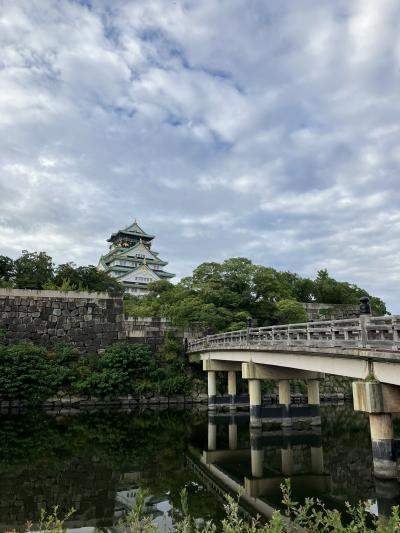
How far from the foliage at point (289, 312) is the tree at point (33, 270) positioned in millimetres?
24946

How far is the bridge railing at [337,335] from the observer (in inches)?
434

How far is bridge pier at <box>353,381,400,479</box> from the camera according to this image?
452 inches

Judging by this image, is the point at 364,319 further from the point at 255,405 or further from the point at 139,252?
the point at 139,252

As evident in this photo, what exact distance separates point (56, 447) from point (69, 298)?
1979 cm

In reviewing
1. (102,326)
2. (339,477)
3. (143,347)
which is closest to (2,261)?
(102,326)

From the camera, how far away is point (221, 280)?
1676 inches

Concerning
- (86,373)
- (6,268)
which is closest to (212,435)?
(86,373)

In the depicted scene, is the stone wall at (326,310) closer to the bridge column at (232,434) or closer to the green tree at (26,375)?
the bridge column at (232,434)

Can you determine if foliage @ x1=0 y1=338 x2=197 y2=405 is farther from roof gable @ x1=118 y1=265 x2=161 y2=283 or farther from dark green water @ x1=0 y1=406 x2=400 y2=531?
roof gable @ x1=118 y1=265 x2=161 y2=283

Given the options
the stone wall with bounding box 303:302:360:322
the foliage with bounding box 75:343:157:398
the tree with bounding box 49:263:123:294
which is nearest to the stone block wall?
the foliage with bounding box 75:343:157:398

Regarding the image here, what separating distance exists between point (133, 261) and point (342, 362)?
7122 cm

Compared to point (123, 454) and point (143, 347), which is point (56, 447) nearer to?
point (123, 454)

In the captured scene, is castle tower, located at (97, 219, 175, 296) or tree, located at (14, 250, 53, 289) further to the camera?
castle tower, located at (97, 219, 175, 296)

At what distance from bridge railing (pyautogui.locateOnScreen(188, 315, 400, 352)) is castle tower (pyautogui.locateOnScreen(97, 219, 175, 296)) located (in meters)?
53.1
